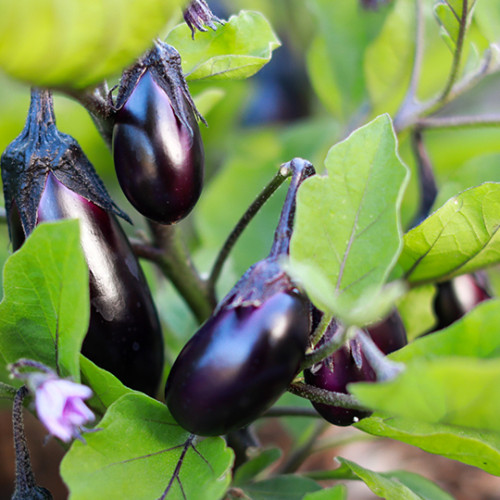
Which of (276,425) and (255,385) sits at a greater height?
A: (255,385)

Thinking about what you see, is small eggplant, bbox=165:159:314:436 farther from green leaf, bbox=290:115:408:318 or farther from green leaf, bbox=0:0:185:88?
green leaf, bbox=0:0:185:88

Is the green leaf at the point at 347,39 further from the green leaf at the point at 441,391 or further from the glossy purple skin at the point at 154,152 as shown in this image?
the green leaf at the point at 441,391

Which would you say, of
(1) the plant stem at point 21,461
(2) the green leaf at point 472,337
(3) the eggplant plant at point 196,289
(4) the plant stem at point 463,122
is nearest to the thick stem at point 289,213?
(3) the eggplant plant at point 196,289

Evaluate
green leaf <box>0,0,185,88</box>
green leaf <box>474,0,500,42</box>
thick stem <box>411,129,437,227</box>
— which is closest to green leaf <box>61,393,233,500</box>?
green leaf <box>0,0,185,88</box>

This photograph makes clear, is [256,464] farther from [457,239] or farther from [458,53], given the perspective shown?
[458,53]

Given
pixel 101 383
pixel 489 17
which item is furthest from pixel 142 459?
pixel 489 17

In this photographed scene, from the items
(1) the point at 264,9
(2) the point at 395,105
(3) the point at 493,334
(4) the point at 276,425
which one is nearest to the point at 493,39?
(2) the point at 395,105

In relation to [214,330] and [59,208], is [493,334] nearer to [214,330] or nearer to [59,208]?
[214,330]
